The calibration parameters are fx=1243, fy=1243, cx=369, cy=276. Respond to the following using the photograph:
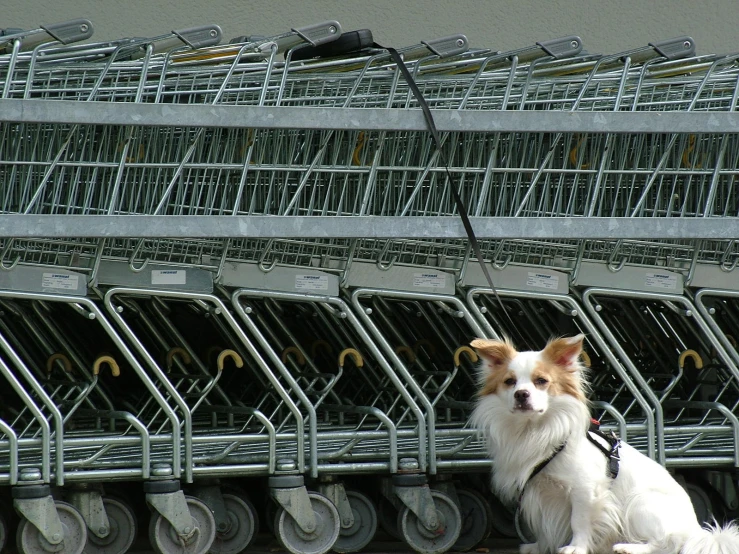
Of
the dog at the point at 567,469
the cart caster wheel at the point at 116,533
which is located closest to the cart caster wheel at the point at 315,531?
the cart caster wheel at the point at 116,533

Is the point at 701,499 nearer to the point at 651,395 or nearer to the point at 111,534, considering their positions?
the point at 651,395

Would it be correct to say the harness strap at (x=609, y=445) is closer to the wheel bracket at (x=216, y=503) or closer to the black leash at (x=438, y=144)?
the black leash at (x=438, y=144)

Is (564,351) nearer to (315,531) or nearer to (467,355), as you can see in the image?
(315,531)

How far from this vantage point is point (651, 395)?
5039mm

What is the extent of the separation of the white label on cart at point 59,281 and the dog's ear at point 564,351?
67.5 inches

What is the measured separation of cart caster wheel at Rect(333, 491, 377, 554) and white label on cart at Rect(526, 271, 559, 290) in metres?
1.10

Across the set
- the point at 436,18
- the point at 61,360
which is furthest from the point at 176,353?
the point at 436,18

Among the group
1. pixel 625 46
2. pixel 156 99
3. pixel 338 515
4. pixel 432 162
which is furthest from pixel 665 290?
pixel 625 46

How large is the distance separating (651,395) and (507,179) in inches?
41.5

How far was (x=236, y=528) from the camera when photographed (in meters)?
4.77

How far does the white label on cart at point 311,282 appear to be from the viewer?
15.8ft

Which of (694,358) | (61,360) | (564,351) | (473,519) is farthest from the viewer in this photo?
(694,358)

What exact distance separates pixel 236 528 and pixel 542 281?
157cm

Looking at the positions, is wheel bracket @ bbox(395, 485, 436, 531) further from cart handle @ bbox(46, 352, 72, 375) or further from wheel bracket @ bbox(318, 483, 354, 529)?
cart handle @ bbox(46, 352, 72, 375)
